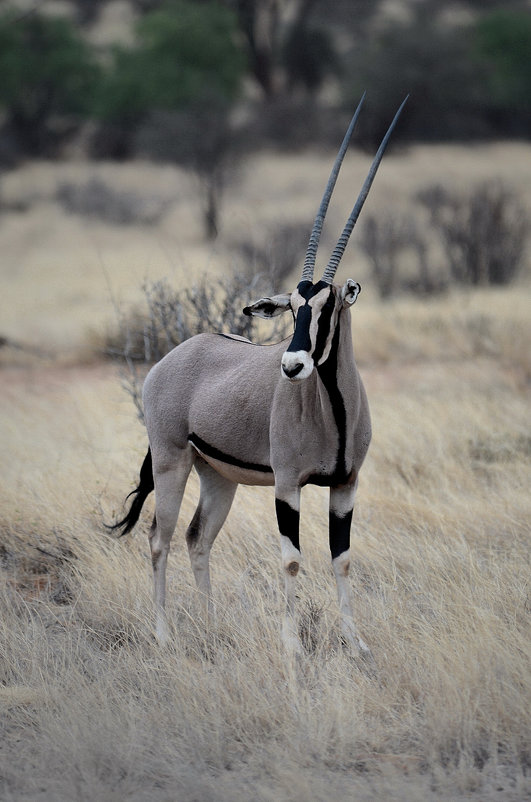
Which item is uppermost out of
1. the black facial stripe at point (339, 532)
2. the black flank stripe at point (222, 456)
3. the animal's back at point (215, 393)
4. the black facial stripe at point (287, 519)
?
the animal's back at point (215, 393)

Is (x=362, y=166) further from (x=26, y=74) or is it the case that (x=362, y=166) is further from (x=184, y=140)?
(x=26, y=74)

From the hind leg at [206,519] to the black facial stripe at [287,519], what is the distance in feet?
2.61

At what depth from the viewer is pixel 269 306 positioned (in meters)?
4.03

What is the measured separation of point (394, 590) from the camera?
4.89m

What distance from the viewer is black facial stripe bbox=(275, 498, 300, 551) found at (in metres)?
4.15

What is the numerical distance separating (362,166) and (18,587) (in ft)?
91.3

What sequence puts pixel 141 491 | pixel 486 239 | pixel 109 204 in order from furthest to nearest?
1. pixel 109 204
2. pixel 486 239
3. pixel 141 491

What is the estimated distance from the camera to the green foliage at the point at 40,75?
40.7m

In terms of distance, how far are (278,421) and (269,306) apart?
54 centimetres

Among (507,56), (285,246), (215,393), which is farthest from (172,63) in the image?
(215,393)

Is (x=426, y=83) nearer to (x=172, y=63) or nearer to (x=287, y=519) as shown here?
(x=172, y=63)

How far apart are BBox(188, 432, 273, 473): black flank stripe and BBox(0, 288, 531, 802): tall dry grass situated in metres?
0.73

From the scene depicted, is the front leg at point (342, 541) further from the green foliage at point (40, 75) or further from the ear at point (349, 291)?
the green foliage at point (40, 75)

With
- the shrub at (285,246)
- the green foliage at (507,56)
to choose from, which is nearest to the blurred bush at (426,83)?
the green foliage at (507,56)
